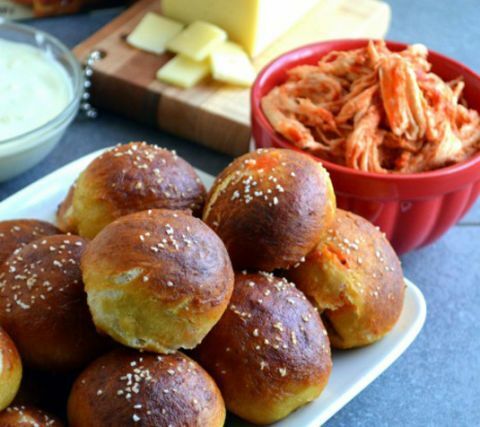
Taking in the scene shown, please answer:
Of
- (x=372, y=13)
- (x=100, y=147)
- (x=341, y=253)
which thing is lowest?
(x=100, y=147)

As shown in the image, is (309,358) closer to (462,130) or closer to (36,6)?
(462,130)

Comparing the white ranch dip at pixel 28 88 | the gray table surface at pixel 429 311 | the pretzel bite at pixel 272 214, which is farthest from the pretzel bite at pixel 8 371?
the white ranch dip at pixel 28 88

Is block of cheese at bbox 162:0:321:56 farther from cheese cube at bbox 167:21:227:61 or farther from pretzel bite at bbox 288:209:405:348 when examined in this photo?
pretzel bite at bbox 288:209:405:348

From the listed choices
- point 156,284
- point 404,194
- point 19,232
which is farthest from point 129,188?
point 404,194

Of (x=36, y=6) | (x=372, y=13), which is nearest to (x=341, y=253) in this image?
(x=372, y=13)

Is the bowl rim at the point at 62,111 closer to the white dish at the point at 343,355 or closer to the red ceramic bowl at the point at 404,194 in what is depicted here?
the white dish at the point at 343,355

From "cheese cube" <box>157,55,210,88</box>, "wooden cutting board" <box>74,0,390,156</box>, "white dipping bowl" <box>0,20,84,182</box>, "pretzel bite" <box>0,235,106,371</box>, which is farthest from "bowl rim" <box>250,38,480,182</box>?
"pretzel bite" <box>0,235,106,371</box>
